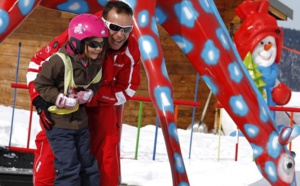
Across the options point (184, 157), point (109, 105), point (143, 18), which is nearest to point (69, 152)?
point (109, 105)

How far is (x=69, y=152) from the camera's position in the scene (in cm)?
359

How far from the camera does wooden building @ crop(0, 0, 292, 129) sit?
10.5m

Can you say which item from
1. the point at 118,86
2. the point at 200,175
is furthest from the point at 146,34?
the point at 200,175

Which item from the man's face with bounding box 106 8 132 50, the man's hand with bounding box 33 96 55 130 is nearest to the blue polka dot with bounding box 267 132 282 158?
the man's face with bounding box 106 8 132 50

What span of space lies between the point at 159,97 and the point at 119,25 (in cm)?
90

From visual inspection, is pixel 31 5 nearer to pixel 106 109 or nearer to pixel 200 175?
pixel 106 109

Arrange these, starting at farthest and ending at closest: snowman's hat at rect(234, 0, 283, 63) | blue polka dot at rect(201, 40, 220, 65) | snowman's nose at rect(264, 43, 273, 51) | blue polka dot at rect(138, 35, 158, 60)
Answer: snowman's nose at rect(264, 43, 273, 51), snowman's hat at rect(234, 0, 283, 63), blue polka dot at rect(201, 40, 220, 65), blue polka dot at rect(138, 35, 158, 60)

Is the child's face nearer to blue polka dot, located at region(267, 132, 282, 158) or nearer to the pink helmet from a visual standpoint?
the pink helmet

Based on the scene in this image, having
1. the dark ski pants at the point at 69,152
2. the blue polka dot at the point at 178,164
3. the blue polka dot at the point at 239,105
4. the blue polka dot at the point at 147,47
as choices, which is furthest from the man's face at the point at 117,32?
the blue polka dot at the point at 239,105

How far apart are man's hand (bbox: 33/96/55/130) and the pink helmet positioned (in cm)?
30

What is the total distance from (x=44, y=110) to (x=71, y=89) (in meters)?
0.17

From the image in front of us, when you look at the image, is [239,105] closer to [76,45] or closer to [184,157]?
[76,45]

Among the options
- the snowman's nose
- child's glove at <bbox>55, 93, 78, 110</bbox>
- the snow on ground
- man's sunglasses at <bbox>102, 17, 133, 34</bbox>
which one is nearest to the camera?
child's glove at <bbox>55, 93, 78, 110</bbox>

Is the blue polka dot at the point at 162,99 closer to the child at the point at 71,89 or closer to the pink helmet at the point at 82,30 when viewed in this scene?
the child at the point at 71,89
